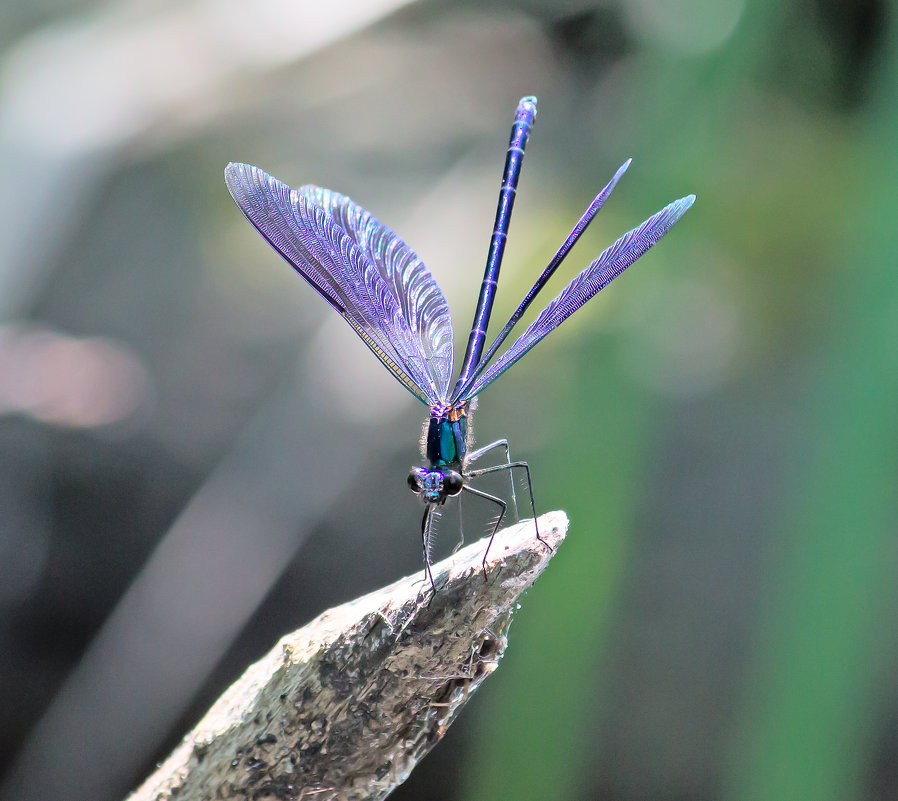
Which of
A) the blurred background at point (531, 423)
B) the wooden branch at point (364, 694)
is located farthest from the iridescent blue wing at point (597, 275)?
the blurred background at point (531, 423)

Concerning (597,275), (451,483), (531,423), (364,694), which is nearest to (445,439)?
(451,483)

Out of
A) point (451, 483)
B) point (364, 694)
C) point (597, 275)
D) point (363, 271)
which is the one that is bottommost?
point (364, 694)

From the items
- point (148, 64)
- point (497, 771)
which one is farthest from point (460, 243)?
point (497, 771)

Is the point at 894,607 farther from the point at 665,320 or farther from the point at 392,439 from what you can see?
the point at 392,439

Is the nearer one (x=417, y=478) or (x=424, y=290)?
(x=417, y=478)

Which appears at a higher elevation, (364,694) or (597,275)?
(597,275)

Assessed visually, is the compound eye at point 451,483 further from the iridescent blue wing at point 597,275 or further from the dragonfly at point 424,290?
the iridescent blue wing at point 597,275

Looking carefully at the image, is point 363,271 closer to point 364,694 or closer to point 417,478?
point 417,478
